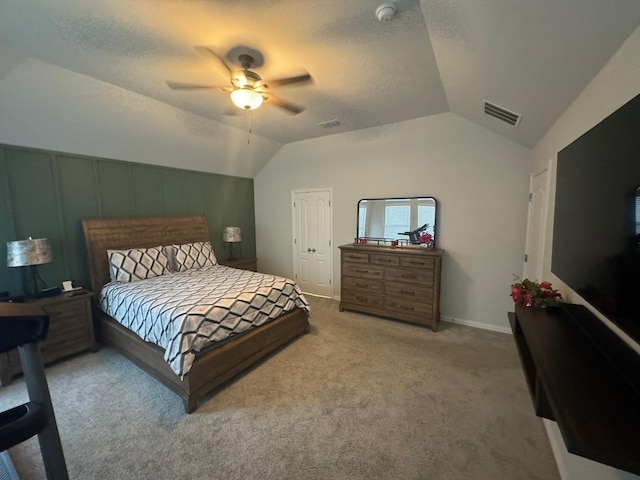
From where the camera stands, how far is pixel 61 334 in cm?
284

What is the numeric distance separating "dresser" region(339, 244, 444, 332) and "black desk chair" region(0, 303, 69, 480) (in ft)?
11.1

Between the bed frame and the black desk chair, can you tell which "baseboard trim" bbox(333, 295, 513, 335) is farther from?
the black desk chair

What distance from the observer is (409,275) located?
3.54 meters

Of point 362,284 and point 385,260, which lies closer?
point 385,260

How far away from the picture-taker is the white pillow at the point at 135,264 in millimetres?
3293

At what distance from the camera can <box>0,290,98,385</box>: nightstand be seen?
2.77 metres

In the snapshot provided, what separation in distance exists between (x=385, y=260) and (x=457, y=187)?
1.39 m

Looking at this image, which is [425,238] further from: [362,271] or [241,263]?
[241,263]

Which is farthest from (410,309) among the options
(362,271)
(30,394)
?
(30,394)

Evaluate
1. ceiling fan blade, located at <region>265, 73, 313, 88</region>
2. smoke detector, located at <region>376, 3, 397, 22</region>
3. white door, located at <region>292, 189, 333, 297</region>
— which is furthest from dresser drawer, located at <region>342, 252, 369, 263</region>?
smoke detector, located at <region>376, 3, 397, 22</region>

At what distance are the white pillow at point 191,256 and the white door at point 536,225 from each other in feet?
14.0

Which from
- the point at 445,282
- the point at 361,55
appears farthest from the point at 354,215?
the point at 361,55

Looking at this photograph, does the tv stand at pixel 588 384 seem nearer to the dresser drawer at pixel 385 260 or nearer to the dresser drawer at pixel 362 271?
the dresser drawer at pixel 385 260

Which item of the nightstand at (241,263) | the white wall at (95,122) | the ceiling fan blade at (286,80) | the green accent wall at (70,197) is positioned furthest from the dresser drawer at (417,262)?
the green accent wall at (70,197)
